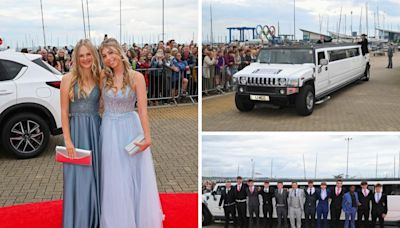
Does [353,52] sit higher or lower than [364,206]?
higher

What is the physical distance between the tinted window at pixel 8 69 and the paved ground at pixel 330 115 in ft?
9.02

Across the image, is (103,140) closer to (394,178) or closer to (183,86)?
(394,178)

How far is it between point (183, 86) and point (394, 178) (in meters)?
8.17

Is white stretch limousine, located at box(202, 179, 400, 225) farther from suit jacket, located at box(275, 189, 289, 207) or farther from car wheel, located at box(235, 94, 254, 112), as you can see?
car wheel, located at box(235, 94, 254, 112)

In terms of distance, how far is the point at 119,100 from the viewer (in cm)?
342

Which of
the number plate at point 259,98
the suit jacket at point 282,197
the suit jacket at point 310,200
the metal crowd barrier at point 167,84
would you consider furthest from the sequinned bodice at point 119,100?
the metal crowd barrier at point 167,84

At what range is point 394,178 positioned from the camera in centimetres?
381

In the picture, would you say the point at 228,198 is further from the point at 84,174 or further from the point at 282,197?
the point at 84,174

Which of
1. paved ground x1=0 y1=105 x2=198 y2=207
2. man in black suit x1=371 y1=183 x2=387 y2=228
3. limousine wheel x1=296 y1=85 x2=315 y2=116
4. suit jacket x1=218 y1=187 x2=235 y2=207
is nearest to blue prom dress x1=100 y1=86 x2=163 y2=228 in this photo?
suit jacket x1=218 y1=187 x2=235 y2=207

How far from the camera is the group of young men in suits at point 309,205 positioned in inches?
163

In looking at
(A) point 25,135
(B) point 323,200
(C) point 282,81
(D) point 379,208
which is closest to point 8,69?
(A) point 25,135

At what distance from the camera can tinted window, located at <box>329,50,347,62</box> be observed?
27.7ft

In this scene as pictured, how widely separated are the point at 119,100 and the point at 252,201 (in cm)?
165

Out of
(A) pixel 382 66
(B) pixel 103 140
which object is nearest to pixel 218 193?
(B) pixel 103 140
